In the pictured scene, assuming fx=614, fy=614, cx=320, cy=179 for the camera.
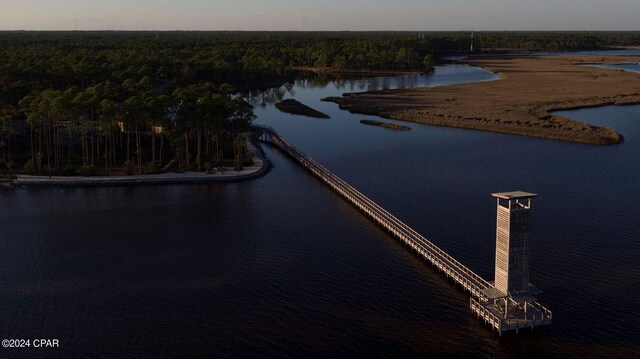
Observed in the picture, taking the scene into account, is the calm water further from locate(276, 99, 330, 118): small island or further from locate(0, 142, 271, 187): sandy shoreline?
locate(276, 99, 330, 118): small island

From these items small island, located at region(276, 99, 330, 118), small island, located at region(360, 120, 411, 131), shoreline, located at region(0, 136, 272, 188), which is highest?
small island, located at region(276, 99, 330, 118)

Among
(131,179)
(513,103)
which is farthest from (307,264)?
(513,103)

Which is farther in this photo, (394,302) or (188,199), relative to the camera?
(188,199)

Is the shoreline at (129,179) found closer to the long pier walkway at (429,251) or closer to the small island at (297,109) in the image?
the long pier walkway at (429,251)

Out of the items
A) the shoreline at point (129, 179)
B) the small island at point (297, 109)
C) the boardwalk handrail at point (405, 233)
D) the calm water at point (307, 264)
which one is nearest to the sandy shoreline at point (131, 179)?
the shoreline at point (129, 179)

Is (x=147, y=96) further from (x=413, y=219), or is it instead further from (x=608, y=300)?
(x=608, y=300)

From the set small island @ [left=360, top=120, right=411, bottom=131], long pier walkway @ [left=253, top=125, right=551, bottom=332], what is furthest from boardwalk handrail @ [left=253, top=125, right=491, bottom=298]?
small island @ [left=360, top=120, right=411, bottom=131]

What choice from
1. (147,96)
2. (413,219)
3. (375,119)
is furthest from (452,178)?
(375,119)
